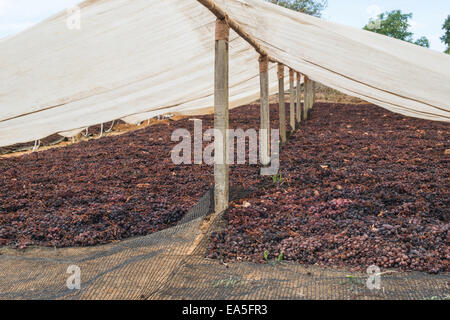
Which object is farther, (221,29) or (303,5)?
(303,5)

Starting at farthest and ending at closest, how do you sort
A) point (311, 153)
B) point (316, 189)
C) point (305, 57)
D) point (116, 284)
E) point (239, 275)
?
point (311, 153), point (316, 189), point (305, 57), point (239, 275), point (116, 284)

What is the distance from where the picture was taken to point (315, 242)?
2824 mm

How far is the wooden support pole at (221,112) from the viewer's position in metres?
3.30

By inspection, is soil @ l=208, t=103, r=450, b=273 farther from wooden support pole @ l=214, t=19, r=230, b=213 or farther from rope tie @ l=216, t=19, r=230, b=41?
rope tie @ l=216, t=19, r=230, b=41

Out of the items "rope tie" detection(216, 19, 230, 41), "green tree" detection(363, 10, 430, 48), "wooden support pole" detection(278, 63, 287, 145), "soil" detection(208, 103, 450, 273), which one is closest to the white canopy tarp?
"rope tie" detection(216, 19, 230, 41)

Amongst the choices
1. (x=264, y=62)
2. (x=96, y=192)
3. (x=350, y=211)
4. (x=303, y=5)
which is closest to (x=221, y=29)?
(x=264, y=62)

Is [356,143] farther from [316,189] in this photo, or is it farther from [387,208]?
[387,208]

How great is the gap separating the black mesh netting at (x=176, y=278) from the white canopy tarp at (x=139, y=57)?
1.03 meters

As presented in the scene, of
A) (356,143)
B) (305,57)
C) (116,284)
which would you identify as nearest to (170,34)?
(305,57)

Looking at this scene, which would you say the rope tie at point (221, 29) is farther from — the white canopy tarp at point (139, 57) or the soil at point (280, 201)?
the soil at point (280, 201)

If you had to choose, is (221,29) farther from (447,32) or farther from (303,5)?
(447,32)

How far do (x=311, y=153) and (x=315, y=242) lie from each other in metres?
3.21

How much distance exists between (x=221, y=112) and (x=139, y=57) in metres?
0.91

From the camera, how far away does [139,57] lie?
2900mm
